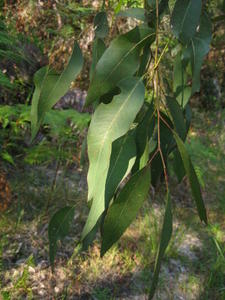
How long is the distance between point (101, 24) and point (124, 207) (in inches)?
19.3

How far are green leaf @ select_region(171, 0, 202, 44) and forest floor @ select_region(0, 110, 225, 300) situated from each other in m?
0.99

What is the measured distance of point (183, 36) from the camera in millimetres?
849

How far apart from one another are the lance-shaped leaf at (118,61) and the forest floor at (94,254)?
3.01ft

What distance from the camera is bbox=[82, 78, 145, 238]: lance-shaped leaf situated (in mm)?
768

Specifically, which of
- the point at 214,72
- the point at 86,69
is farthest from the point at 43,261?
the point at 214,72

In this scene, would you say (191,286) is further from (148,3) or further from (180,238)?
(148,3)

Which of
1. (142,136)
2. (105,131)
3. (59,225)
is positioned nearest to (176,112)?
(142,136)

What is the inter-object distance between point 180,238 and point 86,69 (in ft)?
6.02

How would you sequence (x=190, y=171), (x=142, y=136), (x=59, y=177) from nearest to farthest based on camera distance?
(x=190, y=171) < (x=142, y=136) < (x=59, y=177)

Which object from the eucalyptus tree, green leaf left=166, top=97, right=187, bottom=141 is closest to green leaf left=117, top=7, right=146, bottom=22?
the eucalyptus tree

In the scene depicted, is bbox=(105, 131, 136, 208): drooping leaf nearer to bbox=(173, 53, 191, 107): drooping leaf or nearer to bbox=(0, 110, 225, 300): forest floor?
bbox=(173, 53, 191, 107): drooping leaf

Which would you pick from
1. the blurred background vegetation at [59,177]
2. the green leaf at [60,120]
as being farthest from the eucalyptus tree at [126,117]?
the green leaf at [60,120]

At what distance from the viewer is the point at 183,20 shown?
845 millimetres

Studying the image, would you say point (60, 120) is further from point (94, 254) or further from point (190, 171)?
point (190, 171)
